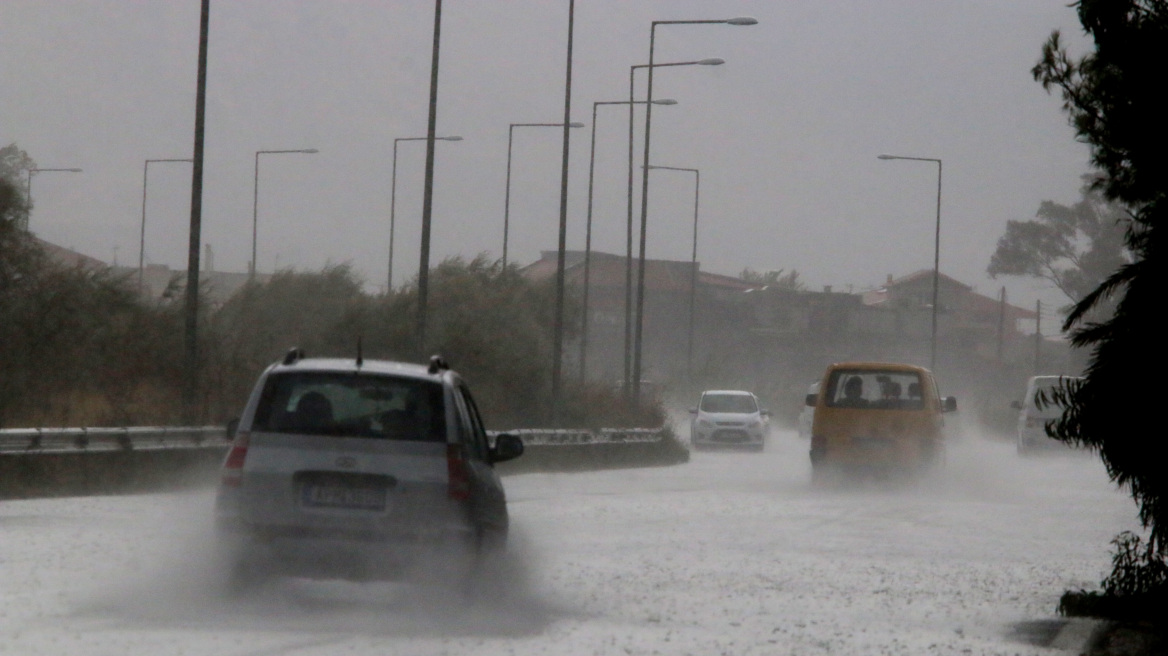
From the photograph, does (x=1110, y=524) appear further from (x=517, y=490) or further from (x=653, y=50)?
(x=653, y=50)

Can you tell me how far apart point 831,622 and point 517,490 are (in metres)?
15.5

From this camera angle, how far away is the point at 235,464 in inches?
447

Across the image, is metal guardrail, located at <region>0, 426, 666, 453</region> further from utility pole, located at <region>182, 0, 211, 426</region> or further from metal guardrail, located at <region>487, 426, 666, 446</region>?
metal guardrail, located at <region>487, 426, 666, 446</region>

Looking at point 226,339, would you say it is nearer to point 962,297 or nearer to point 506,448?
point 506,448

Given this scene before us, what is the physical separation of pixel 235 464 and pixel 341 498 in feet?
2.10

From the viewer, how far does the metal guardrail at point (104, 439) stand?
2348cm

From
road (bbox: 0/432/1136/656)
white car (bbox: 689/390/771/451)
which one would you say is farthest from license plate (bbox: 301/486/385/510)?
white car (bbox: 689/390/771/451)

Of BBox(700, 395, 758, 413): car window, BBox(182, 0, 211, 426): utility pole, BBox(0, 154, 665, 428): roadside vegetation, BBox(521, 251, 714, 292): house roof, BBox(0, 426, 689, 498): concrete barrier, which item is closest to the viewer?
BBox(0, 426, 689, 498): concrete barrier

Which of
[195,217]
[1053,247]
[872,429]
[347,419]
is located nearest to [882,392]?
[872,429]

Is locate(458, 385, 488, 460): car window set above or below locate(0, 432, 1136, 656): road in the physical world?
above

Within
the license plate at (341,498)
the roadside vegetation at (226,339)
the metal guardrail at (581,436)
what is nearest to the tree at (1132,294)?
the license plate at (341,498)

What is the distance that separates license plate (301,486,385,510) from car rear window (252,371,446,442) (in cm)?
35

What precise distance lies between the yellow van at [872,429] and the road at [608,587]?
3.86 m

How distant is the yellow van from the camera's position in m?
28.4
